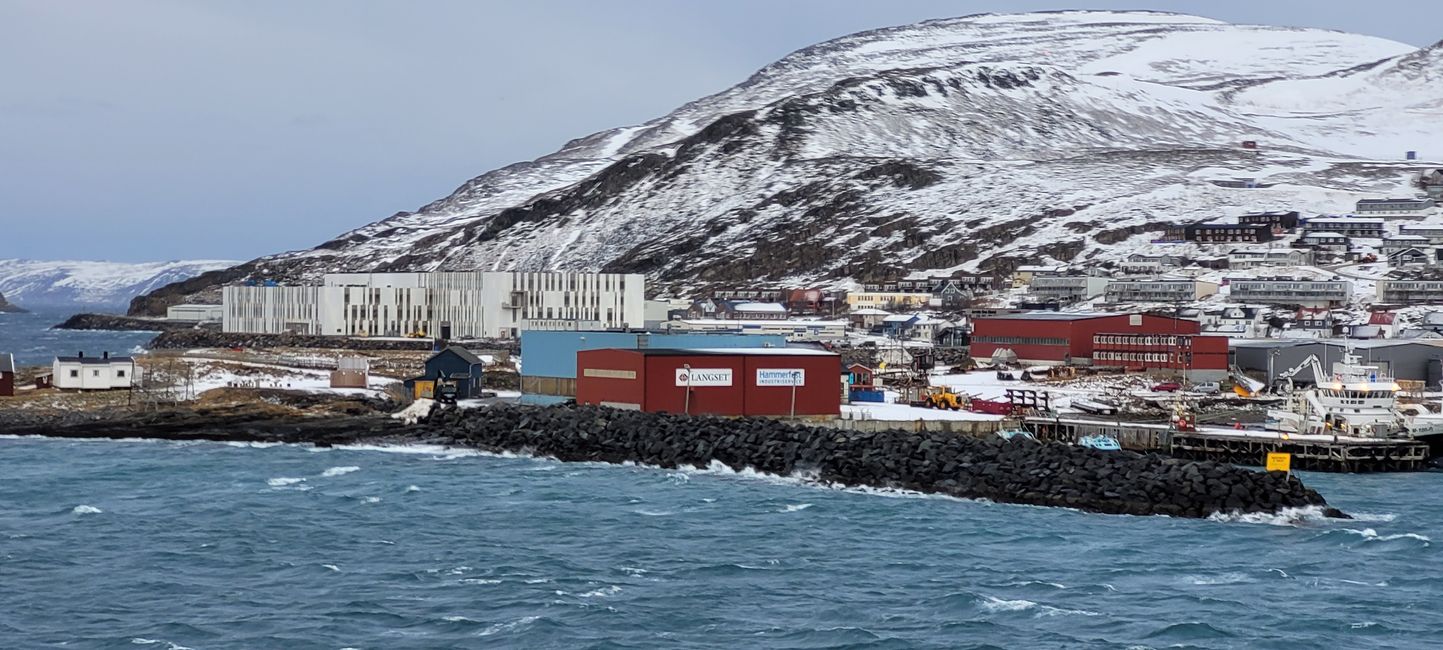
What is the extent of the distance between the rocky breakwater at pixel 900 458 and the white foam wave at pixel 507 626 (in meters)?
16.6

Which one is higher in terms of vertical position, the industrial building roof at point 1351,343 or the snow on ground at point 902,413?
the industrial building roof at point 1351,343

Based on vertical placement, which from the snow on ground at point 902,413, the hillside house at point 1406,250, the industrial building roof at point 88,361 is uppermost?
the hillside house at point 1406,250

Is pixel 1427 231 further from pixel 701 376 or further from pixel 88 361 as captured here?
pixel 88 361

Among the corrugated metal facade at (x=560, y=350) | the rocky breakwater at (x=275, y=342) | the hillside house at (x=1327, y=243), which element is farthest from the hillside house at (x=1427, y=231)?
the corrugated metal facade at (x=560, y=350)

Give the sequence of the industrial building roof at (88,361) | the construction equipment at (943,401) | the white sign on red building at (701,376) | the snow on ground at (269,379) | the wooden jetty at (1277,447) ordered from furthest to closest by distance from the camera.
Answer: the snow on ground at (269,379) → the industrial building roof at (88,361) → the construction equipment at (943,401) → the white sign on red building at (701,376) → the wooden jetty at (1277,447)

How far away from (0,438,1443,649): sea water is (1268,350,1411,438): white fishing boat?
8.75m

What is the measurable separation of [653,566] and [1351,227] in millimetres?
128962

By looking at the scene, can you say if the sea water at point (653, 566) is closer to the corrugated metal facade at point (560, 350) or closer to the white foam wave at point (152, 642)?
the white foam wave at point (152, 642)

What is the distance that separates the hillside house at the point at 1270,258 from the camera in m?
134

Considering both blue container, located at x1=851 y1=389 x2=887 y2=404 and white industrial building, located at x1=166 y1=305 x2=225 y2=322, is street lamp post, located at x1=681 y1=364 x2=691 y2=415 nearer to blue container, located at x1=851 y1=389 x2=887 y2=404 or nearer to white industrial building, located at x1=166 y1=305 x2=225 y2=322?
blue container, located at x1=851 y1=389 x2=887 y2=404

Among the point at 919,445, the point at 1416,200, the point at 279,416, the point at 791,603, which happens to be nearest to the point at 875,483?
the point at 919,445

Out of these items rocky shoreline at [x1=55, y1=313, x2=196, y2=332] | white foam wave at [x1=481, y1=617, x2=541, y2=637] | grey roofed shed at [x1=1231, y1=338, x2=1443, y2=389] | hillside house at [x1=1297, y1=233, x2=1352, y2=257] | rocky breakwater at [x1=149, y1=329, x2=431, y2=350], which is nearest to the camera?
white foam wave at [x1=481, y1=617, x2=541, y2=637]

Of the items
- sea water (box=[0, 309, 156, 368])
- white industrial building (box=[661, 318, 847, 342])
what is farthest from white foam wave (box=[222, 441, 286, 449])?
white industrial building (box=[661, 318, 847, 342])

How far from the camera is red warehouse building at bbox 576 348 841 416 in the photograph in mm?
53219
